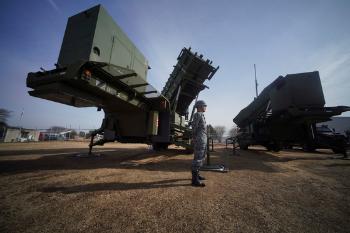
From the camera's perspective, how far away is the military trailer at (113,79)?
3.34m

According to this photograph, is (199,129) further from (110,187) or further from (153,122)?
(153,122)

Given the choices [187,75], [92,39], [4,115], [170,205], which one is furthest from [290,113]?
[4,115]

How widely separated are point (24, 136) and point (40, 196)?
124 ft

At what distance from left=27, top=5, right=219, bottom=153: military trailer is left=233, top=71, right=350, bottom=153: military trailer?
11.4ft

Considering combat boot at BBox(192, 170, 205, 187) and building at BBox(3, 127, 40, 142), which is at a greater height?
building at BBox(3, 127, 40, 142)

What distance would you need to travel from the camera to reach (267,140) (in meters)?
8.59

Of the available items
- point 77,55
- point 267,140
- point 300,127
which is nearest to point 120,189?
point 77,55

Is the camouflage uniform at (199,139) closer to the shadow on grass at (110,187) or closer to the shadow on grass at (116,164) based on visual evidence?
the shadow on grass at (110,187)

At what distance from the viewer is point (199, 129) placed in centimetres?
333

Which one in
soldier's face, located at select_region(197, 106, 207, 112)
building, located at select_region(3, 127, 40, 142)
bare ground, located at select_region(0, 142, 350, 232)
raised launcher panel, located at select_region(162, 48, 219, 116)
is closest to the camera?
bare ground, located at select_region(0, 142, 350, 232)

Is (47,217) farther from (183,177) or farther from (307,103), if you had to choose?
(307,103)

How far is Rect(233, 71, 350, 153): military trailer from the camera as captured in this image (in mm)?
6453

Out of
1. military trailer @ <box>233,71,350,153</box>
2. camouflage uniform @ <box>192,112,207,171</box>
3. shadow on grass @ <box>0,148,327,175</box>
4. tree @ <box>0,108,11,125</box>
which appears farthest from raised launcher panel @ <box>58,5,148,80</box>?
tree @ <box>0,108,11,125</box>

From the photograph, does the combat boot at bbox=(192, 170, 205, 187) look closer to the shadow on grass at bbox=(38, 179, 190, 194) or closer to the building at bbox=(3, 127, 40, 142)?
the shadow on grass at bbox=(38, 179, 190, 194)
